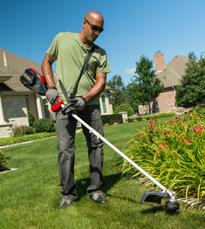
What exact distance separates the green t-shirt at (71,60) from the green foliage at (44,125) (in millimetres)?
19322

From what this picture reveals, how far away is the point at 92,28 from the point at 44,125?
19777 millimetres

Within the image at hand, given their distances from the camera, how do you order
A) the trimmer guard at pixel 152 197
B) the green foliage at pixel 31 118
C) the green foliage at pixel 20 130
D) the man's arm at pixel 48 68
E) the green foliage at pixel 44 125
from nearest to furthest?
the trimmer guard at pixel 152 197
the man's arm at pixel 48 68
the green foliage at pixel 20 130
the green foliage at pixel 44 125
the green foliage at pixel 31 118

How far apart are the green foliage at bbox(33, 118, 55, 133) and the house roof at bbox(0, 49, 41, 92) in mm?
2820

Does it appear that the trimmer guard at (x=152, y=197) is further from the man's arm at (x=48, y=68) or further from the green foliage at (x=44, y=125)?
the green foliage at (x=44, y=125)

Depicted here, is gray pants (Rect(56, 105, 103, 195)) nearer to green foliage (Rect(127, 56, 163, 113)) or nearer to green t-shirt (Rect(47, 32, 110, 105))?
green t-shirt (Rect(47, 32, 110, 105))

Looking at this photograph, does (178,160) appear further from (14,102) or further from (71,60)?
(14,102)

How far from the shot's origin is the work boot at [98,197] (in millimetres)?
4348

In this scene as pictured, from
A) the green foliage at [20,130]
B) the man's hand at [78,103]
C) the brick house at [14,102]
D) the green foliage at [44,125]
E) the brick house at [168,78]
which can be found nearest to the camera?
the man's hand at [78,103]

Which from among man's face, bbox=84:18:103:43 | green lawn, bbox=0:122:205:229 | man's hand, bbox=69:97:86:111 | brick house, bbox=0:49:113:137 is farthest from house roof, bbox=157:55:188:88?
man's hand, bbox=69:97:86:111

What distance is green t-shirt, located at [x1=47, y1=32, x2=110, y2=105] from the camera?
4355mm

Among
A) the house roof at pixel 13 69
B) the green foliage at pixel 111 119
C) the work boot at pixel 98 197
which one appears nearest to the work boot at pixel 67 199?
the work boot at pixel 98 197

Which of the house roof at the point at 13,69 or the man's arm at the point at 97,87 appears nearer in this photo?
the man's arm at the point at 97,87

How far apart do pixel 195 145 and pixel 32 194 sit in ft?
7.88

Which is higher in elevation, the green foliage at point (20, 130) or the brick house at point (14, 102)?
the brick house at point (14, 102)
